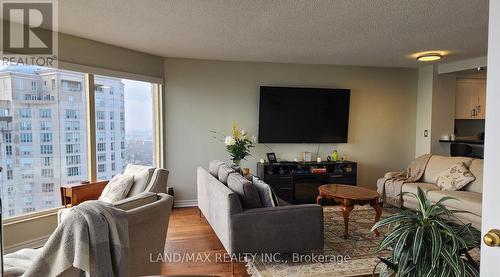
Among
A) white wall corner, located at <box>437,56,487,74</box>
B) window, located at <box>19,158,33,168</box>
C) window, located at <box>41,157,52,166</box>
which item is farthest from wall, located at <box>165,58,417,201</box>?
window, located at <box>19,158,33,168</box>

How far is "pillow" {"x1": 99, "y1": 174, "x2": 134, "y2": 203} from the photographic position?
3404 mm

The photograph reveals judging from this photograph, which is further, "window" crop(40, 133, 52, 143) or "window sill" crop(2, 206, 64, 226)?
"window" crop(40, 133, 52, 143)

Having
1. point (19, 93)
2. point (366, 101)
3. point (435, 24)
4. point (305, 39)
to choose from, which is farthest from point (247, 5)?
point (366, 101)

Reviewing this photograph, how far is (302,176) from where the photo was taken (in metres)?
5.43

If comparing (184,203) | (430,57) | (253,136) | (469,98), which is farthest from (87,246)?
(469,98)

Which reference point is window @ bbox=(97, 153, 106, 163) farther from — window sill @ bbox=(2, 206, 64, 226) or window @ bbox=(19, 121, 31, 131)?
window @ bbox=(19, 121, 31, 131)

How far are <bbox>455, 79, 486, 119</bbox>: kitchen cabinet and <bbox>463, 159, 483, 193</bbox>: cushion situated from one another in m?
1.89

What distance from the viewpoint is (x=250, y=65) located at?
560 centimetres

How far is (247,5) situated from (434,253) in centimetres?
245

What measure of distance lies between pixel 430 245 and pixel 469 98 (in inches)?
231

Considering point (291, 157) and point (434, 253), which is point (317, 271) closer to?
point (434, 253)

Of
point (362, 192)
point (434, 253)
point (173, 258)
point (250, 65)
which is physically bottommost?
point (173, 258)

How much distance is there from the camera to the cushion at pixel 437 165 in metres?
4.77

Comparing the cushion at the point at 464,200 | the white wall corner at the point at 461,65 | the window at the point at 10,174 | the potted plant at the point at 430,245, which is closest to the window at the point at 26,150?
the window at the point at 10,174
